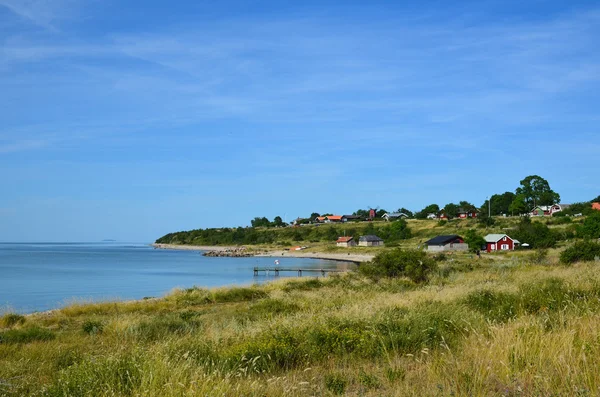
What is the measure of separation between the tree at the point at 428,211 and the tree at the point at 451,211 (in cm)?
1619

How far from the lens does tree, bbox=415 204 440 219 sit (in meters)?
161

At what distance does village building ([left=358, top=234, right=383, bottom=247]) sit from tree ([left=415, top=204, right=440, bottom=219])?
41667 millimetres

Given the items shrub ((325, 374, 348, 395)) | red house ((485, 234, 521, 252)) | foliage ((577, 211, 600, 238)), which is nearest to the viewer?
shrub ((325, 374, 348, 395))

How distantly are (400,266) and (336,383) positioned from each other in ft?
82.3

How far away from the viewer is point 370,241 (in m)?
120

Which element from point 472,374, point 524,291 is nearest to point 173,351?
point 472,374

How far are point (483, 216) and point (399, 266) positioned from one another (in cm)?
9505


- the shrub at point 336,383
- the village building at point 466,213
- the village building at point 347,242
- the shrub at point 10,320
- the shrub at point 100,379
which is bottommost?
the village building at point 347,242

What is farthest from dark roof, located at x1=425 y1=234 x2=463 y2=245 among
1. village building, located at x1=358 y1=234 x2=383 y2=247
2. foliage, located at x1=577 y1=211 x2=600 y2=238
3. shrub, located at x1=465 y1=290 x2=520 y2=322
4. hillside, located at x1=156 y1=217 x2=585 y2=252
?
shrub, located at x1=465 y1=290 x2=520 y2=322

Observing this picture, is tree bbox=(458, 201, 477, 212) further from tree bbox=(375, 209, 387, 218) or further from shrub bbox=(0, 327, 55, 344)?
shrub bbox=(0, 327, 55, 344)

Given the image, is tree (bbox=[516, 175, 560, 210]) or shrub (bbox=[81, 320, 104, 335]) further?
tree (bbox=[516, 175, 560, 210])

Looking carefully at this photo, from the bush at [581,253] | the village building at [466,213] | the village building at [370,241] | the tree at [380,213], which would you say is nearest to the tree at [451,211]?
the village building at [466,213]

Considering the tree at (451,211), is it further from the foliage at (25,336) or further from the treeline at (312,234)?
the foliage at (25,336)

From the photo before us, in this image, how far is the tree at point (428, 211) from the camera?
160750 mm
